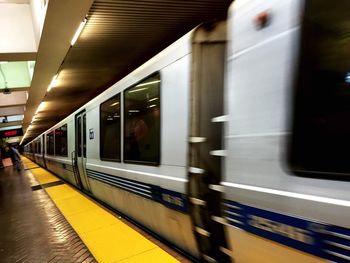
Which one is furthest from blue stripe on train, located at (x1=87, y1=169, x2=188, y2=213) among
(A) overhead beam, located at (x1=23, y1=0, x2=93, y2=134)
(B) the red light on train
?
(B) the red light on train

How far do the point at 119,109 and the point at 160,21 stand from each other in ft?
7.39

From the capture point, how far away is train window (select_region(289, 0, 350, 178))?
1.63 m

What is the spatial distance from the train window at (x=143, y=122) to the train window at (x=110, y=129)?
0.43m

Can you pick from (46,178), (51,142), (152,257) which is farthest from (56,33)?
(51,142)

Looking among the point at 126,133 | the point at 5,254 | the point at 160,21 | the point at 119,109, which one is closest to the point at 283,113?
the point at 126,133

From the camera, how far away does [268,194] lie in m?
1.98

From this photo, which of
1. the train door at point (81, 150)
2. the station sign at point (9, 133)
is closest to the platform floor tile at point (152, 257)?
the train door at point (81, 150)

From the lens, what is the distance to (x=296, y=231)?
1.78 meters

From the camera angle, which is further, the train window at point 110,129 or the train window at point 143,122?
the train window at point 110,129

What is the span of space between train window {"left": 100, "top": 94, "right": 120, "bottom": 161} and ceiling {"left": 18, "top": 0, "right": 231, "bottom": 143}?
5.21ft

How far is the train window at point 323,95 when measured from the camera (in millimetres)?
1630

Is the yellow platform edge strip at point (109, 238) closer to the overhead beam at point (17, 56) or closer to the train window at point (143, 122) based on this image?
the train window at point (143, 122)

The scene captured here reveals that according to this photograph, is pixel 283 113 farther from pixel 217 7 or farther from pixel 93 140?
pixel 93 140

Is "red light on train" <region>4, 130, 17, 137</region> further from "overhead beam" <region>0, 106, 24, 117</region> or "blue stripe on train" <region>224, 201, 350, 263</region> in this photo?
"blue stripe on train" <region>224, 201, 350, 263</region>
